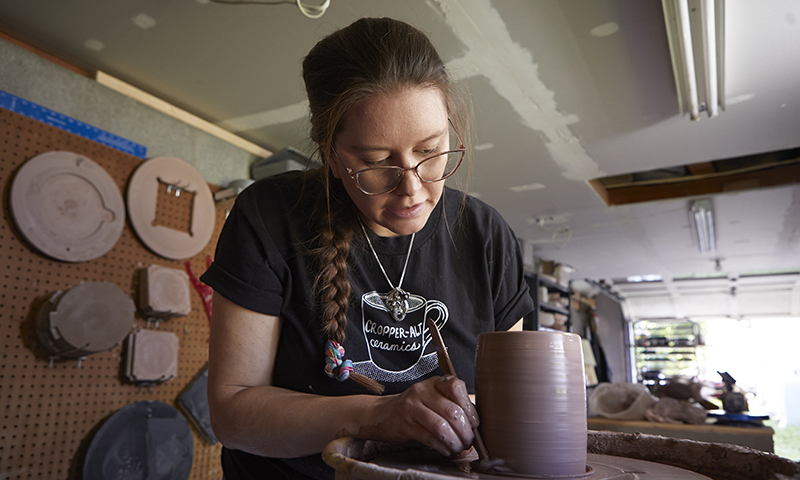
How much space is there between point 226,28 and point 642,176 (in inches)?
152

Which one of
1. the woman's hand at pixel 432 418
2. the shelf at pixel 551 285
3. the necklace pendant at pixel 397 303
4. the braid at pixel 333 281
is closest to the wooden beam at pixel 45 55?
the braid at pixel 333 281

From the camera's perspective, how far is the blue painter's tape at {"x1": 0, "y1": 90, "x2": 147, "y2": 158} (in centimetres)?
227

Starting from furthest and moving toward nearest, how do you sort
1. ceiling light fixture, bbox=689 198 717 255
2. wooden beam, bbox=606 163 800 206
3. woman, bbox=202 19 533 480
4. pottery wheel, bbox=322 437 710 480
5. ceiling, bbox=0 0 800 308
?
ceiling light fixture, bbox=689 198 717 255 → wooden beam, bbox=606 163 800 206 → ceiling, bbox=0 0 800 308 → woman, bbox=202 19 533 480 → pottery wheel, bbox=322 437 710 480

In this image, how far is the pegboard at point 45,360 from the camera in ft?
7.03

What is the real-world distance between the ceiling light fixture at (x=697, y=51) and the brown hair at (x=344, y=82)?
1.53 metres

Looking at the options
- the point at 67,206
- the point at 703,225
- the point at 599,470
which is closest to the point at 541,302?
the point at 703,225

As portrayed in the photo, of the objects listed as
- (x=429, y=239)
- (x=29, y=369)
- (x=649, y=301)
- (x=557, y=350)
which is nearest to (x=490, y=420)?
(x=557, y=350)

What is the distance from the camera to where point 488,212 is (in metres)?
1.26

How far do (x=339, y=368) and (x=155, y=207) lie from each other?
222 cm

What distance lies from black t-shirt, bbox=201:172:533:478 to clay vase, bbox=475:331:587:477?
373 millimetres

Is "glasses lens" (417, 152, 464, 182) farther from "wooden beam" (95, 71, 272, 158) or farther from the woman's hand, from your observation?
"wooden beam" (95, 71, 272, 158)

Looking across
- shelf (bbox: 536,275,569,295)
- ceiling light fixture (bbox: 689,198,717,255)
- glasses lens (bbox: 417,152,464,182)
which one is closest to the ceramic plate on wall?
glasses lens (bbox: 417,152,464,182)

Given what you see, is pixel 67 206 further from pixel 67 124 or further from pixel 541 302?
pixel 541 302

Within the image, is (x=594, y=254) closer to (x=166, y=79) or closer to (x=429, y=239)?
(x=166, y=79)
